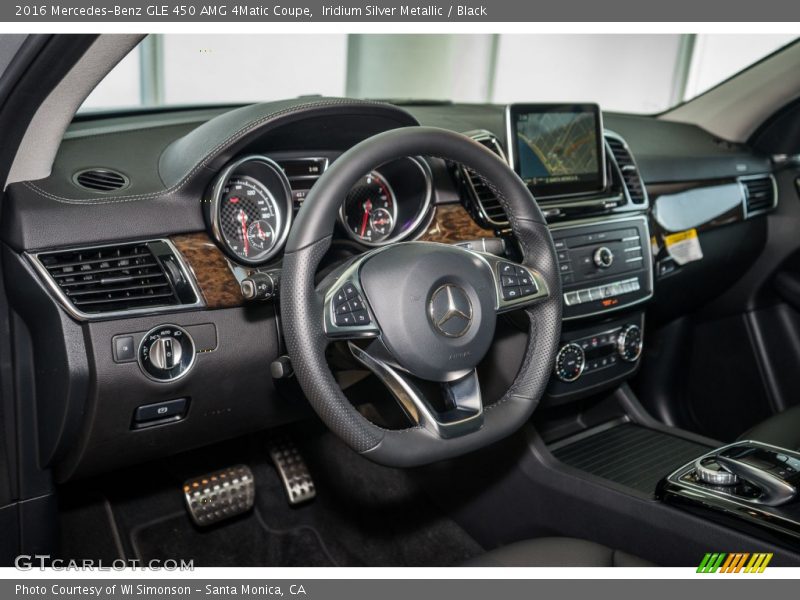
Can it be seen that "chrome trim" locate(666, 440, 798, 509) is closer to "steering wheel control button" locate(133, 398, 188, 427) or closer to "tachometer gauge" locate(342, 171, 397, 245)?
"tachometer gauge" locate(342, 171, 397, 245)

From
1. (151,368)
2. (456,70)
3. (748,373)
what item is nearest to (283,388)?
(151,368)

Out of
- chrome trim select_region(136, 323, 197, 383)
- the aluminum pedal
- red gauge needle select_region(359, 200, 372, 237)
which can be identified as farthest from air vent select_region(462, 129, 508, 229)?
the aluminum pedal

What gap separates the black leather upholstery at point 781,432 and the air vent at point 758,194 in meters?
1.00

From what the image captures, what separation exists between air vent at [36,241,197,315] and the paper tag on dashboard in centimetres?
147

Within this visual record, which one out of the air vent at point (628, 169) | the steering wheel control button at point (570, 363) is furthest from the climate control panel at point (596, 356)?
the air vent at point (628, 169)

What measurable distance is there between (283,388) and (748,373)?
1763mm

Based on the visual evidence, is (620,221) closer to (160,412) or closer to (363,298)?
(363,298)

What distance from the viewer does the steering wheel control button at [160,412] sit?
1.51 m

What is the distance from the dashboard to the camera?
1400 mm

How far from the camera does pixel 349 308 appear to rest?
1267mm

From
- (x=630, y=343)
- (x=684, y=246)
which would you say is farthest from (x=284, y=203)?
(x=684, y=246)

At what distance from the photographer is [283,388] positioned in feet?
5.47

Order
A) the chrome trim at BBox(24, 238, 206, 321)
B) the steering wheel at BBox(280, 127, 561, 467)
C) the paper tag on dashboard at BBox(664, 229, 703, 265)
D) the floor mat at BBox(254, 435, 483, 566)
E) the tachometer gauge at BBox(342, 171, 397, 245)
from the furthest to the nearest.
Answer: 1. the paper tag on dashboard at BBox(664, 229, 703, 265)
2. the floor mat at BBox(254, 435, 483, 566)
3. the tachometer gauge at BBox(342, 171, 397, 245)
4. the chrome trim at BBox(24, 238, 206, 321)
5. the steering wheel at BBox(280, 127, 561, 467)
